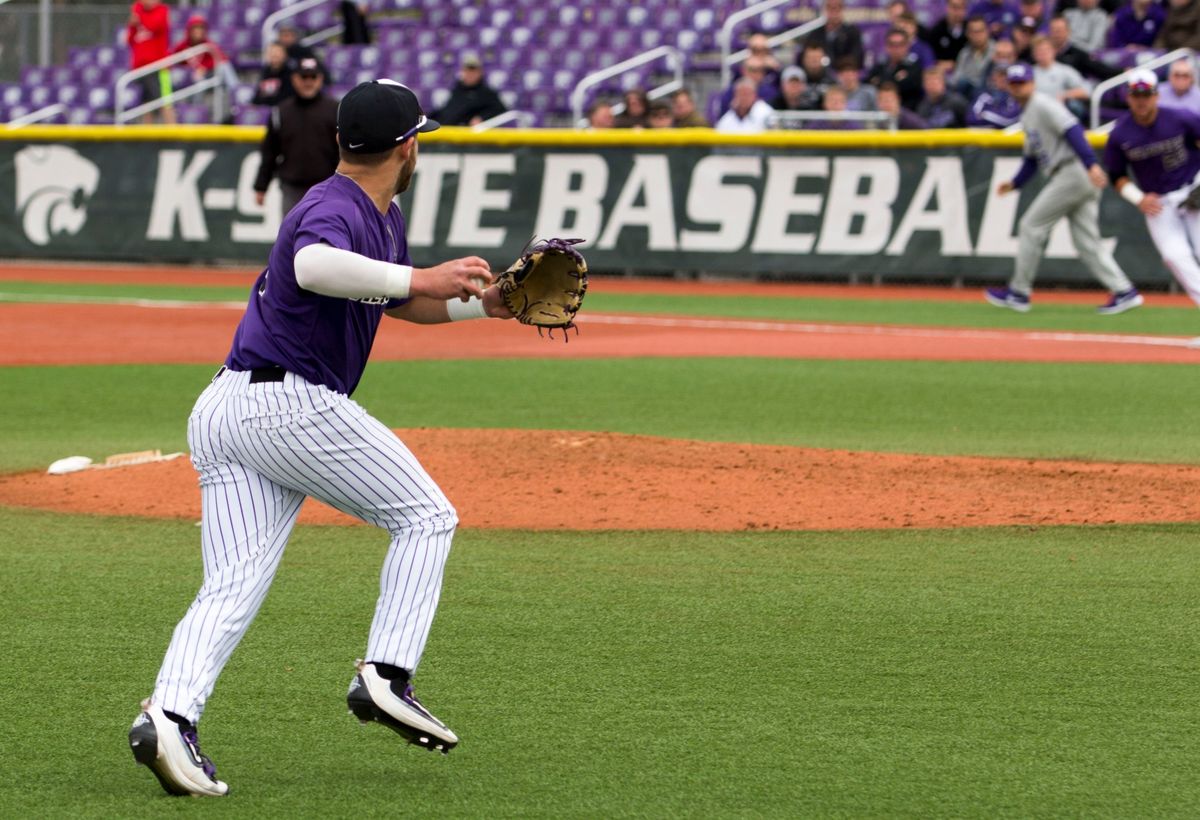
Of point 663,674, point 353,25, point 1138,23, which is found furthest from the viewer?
point 353,25

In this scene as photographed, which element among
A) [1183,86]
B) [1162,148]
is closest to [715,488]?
[1162,148]

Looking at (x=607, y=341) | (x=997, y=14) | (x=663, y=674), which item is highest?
(x=997, y=14)

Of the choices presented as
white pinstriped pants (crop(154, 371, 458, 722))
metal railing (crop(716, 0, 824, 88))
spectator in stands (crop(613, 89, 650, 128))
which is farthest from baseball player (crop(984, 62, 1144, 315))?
white pinstriped pants (crop(154, 371, 458, 722))

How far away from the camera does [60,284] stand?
2148cm

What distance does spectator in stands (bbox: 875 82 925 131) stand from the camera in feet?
66.1

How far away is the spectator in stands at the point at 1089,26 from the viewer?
20.6 m

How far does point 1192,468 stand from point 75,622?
19.3 ft

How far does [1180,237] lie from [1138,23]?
6668mm

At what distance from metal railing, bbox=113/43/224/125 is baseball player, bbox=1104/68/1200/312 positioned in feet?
43.7

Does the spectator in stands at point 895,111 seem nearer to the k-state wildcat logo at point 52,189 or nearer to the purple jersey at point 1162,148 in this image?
the purple jersey at point 1162,148

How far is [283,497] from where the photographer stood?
4434mm

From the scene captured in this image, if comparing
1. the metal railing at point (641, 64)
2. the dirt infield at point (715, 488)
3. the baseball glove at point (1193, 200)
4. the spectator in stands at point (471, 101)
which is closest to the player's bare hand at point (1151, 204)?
the baseball glove at point (1193, 200)

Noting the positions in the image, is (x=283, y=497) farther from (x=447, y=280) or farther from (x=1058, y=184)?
(x=1058, y=184)

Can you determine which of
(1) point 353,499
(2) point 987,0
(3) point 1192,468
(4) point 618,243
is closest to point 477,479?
(3) point 1192,468
